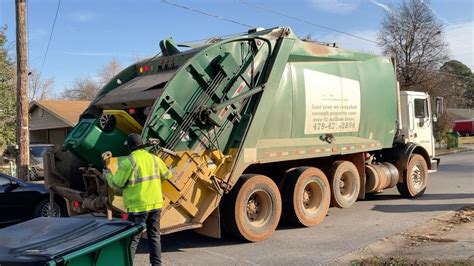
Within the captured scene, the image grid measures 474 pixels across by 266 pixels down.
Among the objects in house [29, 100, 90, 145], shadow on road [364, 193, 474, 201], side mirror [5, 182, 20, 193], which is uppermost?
house [29, 100, 90, 145]

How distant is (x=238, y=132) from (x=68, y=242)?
4.21m

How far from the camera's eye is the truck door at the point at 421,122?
39.2ft

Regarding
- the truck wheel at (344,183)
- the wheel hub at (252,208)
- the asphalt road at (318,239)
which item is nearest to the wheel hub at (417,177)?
the asphalt road at (318,239)

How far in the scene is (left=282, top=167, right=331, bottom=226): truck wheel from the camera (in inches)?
324

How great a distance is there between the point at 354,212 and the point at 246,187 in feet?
10.8

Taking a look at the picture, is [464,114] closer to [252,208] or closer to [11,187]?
[252,208]

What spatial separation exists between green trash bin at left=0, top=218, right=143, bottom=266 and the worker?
5.60ft

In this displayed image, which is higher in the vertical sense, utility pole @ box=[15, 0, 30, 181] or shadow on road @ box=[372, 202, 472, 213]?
utility pole @ box=[15, 0, 30, 181]

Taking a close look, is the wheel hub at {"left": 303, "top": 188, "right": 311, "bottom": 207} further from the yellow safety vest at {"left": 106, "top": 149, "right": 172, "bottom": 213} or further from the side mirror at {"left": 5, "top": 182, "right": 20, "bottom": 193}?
the side mirror at {"left": 5, "top": 182, "right": 20, "bottom": 193}

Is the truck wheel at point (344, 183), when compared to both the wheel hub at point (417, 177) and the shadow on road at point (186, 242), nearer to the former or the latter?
the wheel hub at point (417, 177)

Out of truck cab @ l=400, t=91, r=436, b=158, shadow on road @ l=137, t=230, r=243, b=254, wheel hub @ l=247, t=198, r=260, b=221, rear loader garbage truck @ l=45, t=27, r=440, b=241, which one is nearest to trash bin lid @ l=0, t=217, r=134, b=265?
rear loader garbage truck @ l=45, t=27, r=440, b=241

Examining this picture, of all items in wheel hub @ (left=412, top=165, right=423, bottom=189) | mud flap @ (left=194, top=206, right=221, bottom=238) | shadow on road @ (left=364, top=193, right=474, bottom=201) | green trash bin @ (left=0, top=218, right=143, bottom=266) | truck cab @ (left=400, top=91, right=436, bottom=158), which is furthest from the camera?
truck cab @ (left=400, top=91, right=436, bottom=158)

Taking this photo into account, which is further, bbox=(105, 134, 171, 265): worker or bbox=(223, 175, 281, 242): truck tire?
bbox=(223, 175, 281, 242): truck tire

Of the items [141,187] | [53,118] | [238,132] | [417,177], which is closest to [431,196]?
[417,177]
